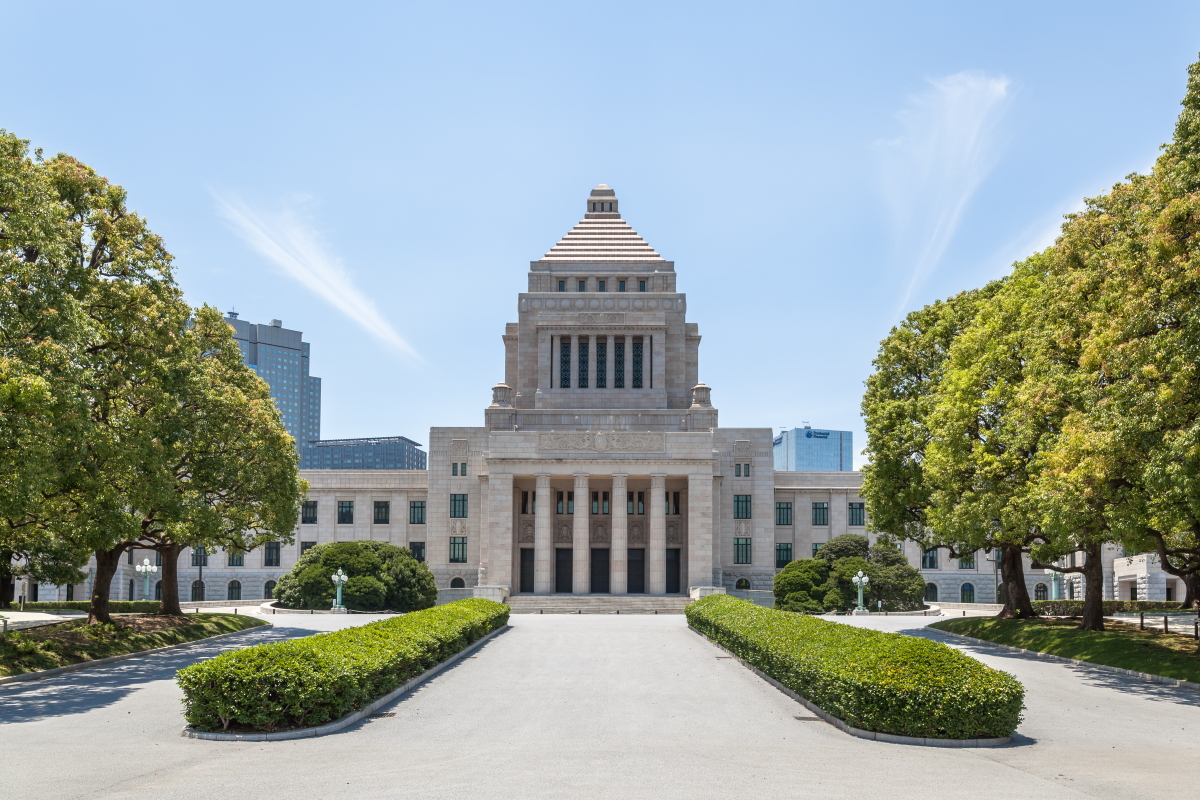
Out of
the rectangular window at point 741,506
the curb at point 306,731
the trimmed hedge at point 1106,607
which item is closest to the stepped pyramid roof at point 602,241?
the rectangular window at point 741,506

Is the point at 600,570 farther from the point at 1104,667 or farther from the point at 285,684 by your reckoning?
the point at 285,684

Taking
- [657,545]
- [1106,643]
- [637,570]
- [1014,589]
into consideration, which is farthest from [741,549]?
[1106,643]

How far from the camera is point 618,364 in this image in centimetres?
7612

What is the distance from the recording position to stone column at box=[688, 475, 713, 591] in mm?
62688

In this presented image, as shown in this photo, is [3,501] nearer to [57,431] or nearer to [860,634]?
[57,431]

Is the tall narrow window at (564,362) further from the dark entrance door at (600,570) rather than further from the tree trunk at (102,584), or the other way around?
the tree trunk at (102,584)

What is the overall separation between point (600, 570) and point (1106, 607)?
32548 mm

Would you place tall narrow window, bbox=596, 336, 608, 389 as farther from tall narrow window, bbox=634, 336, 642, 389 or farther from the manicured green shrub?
the manicured green shrub

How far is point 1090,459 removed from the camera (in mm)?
22797

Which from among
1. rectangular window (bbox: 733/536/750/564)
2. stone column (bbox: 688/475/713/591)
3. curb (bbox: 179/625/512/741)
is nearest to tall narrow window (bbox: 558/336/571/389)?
stone column (bbox: 688/475/713/591)

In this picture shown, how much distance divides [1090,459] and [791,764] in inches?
523

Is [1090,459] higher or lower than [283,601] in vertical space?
higher

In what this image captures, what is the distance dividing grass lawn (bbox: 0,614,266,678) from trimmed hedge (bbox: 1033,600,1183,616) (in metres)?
39.2

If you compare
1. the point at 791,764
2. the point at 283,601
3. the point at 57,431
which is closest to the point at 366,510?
the point at 283,601
